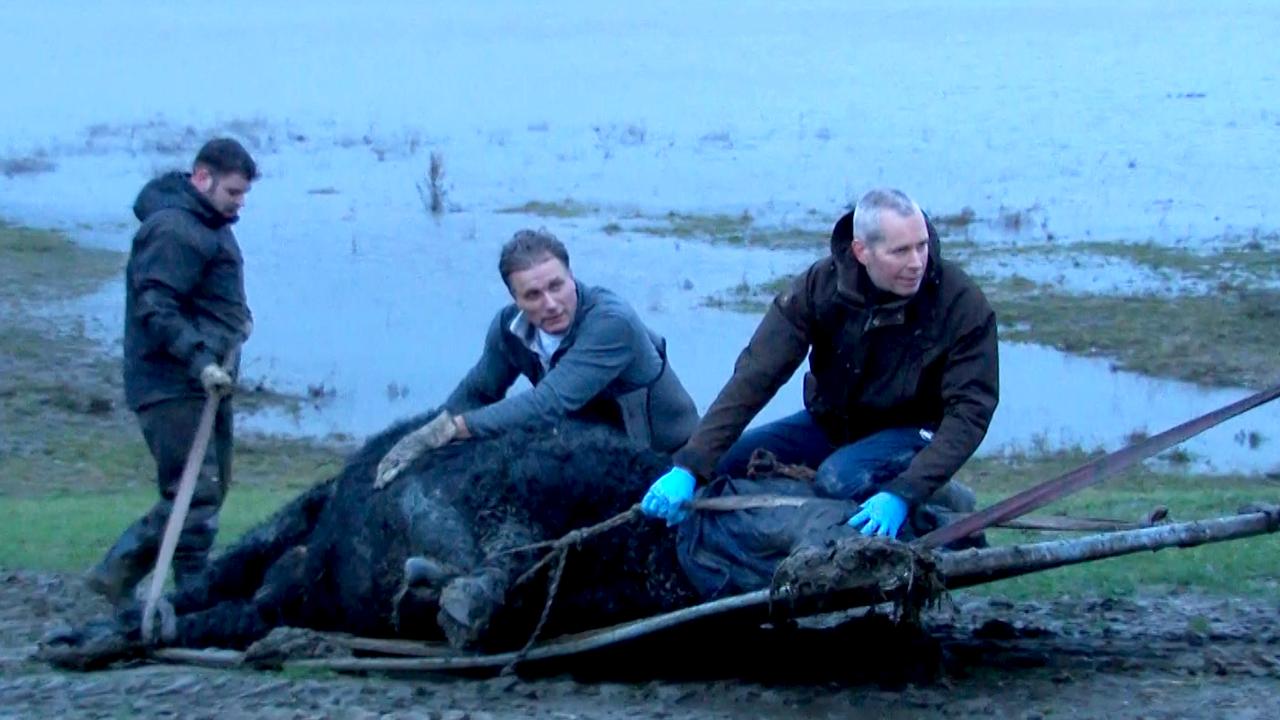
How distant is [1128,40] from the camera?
5166 cm

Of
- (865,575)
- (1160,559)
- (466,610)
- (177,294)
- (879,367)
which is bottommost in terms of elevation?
(1160,559)

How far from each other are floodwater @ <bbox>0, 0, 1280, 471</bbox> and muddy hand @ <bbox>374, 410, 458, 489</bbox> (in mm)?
8657

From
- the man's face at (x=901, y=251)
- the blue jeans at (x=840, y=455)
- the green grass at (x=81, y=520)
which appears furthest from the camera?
the green grass at (x=81, y=520)

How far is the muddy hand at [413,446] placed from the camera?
6.91 m

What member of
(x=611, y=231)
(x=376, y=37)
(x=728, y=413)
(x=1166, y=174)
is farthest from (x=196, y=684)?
(x=376, y=37)

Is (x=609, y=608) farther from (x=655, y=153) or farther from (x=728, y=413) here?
(x=655, y=153)

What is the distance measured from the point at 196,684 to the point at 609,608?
131 centimetres

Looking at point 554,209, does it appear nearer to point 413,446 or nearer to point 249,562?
point 249,562

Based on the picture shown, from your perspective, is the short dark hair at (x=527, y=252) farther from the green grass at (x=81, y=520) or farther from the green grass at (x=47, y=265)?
the green grass at (x=47, y=265)

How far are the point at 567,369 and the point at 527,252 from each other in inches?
16.5

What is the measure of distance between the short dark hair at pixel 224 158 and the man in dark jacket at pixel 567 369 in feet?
5.26

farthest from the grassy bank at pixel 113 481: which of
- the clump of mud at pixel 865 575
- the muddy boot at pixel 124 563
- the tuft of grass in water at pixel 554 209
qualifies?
the tuft of grass in water at pixel 554 209

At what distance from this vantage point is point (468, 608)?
6.12m

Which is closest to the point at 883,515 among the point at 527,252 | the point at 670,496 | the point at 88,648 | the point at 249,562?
the point at 670,496
